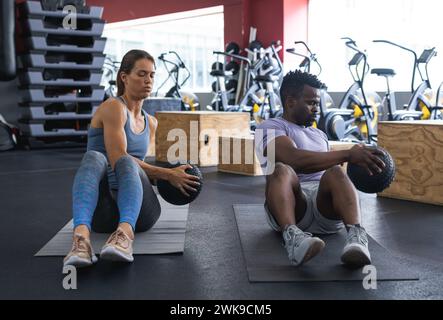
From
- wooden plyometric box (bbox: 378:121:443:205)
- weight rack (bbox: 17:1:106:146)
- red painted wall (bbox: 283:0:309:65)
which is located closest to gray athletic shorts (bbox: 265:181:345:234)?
wooden plyometric box (bbox: 378:121:443:205)

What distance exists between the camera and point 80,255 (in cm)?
170

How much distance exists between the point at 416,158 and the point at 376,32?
4.40m

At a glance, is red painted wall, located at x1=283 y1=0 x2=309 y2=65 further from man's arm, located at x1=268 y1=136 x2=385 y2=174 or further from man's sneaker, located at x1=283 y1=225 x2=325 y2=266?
man's sneaker, located at x1=283 y1=225 x2=325 y2=266

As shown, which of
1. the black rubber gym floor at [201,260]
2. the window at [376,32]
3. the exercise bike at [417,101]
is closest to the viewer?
the black rubber gym floor at [201,260]

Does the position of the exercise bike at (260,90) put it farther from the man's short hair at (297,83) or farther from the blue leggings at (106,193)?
the blue leggings at (106,193)

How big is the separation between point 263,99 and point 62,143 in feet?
8.36

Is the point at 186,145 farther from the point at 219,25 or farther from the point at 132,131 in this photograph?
the point at 219,25

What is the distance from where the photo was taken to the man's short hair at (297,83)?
198 cm

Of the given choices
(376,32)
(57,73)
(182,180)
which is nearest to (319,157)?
(182,180)

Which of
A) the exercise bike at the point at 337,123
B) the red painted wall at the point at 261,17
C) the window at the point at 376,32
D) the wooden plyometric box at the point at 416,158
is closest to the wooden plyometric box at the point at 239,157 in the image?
the wooden plyometric box at the point at 416,158

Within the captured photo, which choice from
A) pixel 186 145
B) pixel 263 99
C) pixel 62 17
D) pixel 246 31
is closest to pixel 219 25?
pixel 246 31

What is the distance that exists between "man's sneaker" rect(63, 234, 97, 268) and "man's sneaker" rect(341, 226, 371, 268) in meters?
0.81

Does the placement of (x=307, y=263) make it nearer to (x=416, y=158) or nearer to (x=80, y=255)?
(x=80, y=255)

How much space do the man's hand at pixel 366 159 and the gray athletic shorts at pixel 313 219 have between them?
0.86 feet
